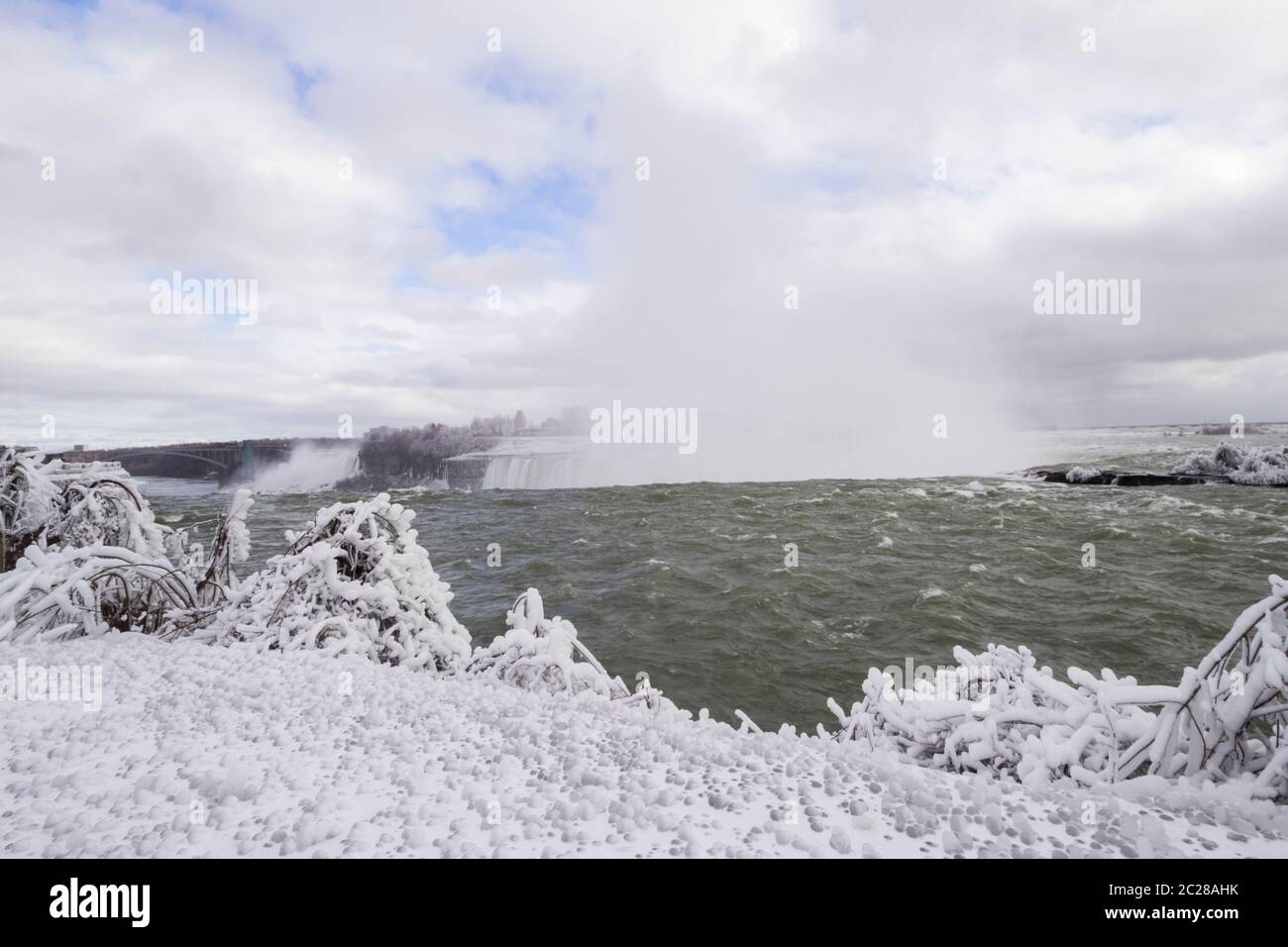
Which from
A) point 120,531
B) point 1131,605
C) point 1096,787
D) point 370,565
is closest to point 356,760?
point 1096,787

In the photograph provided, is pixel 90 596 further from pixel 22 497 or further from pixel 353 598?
pixel 22 497

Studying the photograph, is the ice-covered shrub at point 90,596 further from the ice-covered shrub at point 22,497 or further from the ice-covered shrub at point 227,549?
the ice-covered shrub at point 22,497

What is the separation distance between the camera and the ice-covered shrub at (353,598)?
5.14m

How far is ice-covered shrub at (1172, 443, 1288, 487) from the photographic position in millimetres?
24325

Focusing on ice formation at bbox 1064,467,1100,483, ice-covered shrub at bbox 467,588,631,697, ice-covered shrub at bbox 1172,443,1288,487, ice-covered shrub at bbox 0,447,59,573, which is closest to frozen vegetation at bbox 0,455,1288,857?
ice-covered shrub at bbox 467,588,631,697

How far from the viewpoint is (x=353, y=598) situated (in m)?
5.42

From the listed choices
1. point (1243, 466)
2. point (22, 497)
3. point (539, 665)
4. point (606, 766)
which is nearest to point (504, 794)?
point (606, 766)

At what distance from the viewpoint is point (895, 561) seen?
46.2 ft

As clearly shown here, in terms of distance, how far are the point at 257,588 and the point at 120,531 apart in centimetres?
357

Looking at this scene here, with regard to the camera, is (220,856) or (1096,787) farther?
(1096,787)

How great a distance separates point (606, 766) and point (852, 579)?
11605 mm
